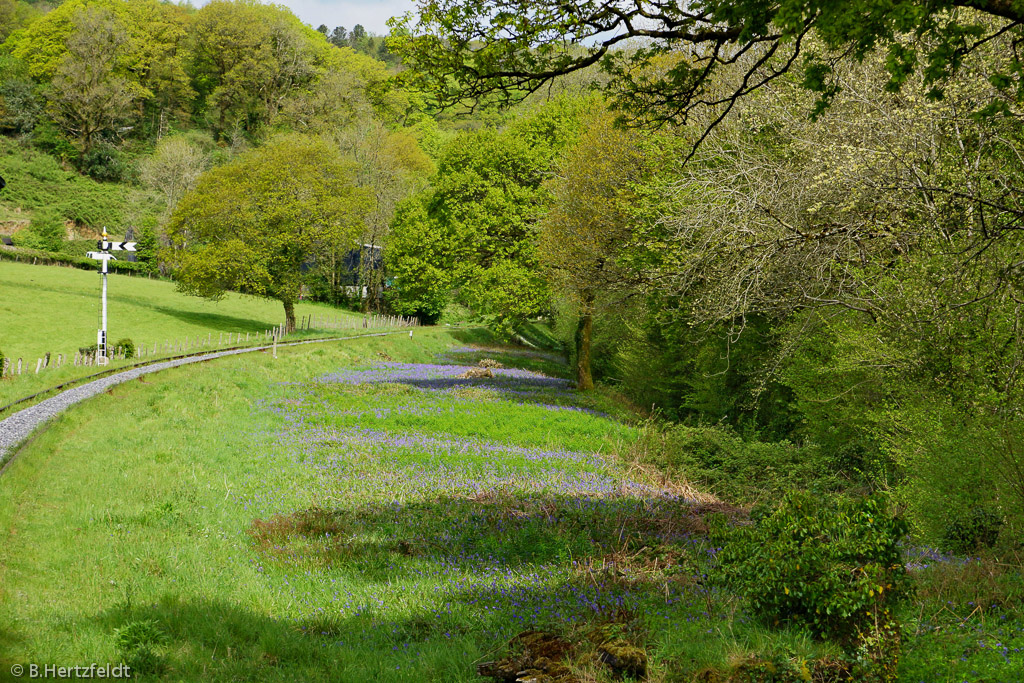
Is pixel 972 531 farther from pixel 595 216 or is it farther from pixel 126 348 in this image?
pixel 126 348

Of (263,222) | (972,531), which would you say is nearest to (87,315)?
(263,222)

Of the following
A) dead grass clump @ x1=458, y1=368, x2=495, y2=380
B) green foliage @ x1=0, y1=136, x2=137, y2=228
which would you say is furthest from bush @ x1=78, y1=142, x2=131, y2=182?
dead grass clump @ x1=458, y1=368, x2=495, y2=380

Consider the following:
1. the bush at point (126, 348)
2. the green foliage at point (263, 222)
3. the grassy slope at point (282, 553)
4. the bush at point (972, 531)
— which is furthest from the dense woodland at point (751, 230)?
the bush at point (126, 348)

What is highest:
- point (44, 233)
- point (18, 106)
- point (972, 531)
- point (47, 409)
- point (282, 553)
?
point (18, 106)

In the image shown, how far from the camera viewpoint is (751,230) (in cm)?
1424

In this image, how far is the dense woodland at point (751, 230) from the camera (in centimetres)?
879

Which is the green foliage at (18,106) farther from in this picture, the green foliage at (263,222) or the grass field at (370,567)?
the grass field at (370,567)

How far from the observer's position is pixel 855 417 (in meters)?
14.3

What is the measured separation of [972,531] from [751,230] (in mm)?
6801

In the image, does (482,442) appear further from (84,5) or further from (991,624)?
(84,5)

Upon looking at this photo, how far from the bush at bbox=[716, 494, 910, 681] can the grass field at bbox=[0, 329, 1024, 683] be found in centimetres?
27

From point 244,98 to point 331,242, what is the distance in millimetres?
63025

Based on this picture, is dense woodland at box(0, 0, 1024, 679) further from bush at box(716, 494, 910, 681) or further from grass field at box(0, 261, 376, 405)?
grass field at box(0, 261, 376, 405)

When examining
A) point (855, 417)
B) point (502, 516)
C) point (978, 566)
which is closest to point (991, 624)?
point (978, 566)
